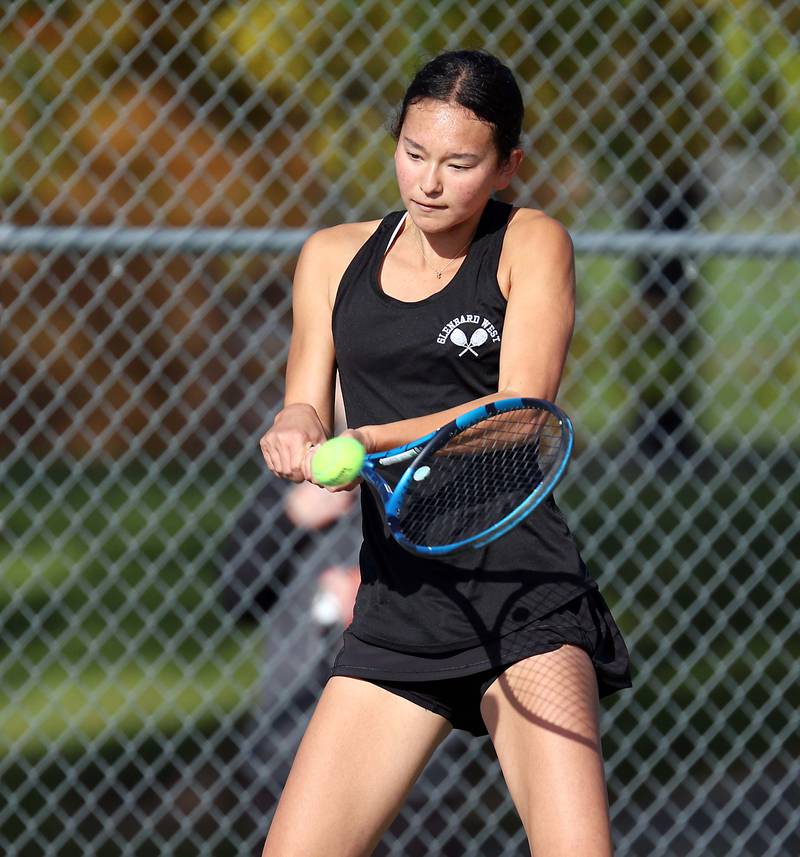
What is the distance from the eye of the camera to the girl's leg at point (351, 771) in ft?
7.18

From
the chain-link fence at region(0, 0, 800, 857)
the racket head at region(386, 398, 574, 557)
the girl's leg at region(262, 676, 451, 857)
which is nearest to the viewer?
the racket head at region(386, 398, 574, 557)

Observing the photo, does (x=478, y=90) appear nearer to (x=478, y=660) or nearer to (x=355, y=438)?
(x=355, y=438)

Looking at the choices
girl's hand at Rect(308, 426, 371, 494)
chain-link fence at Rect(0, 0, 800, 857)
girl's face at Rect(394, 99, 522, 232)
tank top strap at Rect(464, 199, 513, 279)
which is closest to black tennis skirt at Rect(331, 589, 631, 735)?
girl's hand at Rect(308, 426, 371, 494)

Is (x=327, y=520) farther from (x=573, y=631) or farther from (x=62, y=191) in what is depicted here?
(x=573, y=631)

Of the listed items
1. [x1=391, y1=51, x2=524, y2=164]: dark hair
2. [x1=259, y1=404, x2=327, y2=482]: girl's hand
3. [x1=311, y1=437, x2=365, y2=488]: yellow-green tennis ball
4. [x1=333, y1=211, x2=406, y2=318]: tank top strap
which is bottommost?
[x1=311, y1=437, x2=365, y2=488]: yellow-green tennis ball

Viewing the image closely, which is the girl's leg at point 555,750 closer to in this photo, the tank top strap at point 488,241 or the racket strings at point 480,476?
the racket strings at point 480,476

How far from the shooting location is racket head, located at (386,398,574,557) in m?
2.07

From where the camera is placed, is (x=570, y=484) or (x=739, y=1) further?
(x=570, y=484)

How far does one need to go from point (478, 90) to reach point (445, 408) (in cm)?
52

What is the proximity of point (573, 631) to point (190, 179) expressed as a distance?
2319mm

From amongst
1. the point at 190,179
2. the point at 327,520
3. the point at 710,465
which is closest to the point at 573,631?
the point at 327,520

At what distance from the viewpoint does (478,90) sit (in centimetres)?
216

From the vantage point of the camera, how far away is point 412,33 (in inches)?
174

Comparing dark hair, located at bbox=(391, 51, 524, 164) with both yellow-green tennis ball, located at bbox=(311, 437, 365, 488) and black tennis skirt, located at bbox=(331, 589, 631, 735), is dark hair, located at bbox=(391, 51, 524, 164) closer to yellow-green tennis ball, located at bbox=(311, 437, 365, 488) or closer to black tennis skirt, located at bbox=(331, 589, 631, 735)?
Result: yellow-green tennis ball, located at bbox=(311, 437, 365, 488)
